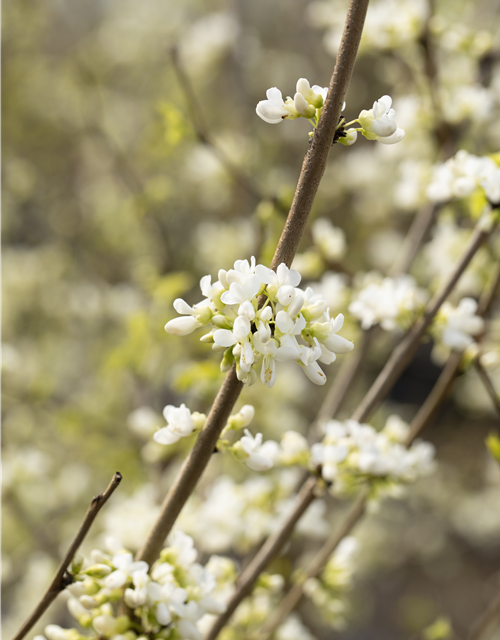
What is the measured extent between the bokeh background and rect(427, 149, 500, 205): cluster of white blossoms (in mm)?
459

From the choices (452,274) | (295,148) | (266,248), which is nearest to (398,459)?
(452,274)

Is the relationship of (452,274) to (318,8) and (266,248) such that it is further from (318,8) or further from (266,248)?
(318,8)

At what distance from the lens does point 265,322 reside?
0.72m

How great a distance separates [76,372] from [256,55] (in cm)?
303

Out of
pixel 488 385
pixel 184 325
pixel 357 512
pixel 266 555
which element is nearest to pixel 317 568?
pixel 357 512

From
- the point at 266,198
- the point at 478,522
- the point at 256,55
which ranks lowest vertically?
the point at 266,198

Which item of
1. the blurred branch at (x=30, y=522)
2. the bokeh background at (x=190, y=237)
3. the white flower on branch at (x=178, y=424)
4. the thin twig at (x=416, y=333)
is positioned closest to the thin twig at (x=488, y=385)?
the thin twig at (x=416, y=333)

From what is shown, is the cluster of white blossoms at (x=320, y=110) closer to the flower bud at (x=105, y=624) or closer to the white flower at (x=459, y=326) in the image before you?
the white flower at (x=459, y=326)

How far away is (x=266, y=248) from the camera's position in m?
1.49

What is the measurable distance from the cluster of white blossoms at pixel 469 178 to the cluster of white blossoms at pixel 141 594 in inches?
36.7

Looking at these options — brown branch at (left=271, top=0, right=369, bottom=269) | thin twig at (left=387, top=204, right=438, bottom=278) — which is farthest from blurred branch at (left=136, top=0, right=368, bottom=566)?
thin twig at (left=387, top=204, right=438, bottom=278)

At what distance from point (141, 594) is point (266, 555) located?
389 mm

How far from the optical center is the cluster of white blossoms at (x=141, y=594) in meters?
0.86

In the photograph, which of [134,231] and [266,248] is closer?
[266,248]
